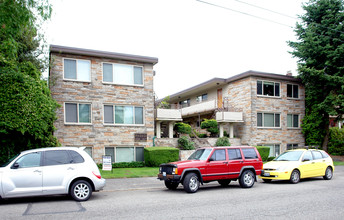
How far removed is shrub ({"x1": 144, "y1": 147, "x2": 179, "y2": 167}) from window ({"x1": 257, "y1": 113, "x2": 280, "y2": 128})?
980 cm

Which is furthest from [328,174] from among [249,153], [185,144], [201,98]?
[201,98]

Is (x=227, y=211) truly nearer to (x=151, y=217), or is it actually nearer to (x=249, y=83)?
(x=151, y=217)

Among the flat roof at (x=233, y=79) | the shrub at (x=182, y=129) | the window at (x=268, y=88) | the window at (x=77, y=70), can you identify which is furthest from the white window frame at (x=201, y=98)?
the window at (x=77, y=70)

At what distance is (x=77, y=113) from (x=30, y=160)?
11230 millimetres

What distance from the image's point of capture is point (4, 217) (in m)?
7.48

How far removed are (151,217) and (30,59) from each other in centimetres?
1449

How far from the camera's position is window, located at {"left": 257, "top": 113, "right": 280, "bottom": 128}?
2733 centimetres

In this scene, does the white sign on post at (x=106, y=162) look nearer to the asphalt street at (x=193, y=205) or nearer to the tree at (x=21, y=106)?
the tree at (x=21, y=106)

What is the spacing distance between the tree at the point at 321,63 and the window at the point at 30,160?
2388 centimetres

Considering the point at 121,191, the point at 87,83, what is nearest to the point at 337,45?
the point at 87,83

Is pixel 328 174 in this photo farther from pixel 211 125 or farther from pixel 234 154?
pixel 211 125

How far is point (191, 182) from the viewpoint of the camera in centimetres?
1118

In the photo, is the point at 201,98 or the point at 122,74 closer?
the point at 122,74

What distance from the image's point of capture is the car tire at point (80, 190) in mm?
9641
